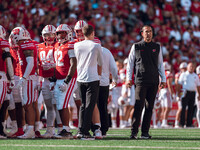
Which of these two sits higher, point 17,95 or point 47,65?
point 47,65

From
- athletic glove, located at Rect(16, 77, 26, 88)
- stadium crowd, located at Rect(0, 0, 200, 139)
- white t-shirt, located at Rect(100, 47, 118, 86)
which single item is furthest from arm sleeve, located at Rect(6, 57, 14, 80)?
stadium crowd, located at Rect(0, 0, 200, 139)

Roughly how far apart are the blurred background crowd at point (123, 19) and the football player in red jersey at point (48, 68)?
32.7ft

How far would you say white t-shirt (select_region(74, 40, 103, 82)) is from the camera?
923 cm

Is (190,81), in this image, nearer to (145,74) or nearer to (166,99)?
(166,99)

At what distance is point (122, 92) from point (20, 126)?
729 cm

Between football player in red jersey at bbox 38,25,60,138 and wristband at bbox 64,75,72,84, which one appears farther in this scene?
football player in red jersey at bbox 38,25,60,138

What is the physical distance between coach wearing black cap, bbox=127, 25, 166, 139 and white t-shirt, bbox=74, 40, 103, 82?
39.8 inches

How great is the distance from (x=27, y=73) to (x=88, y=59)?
1334 millimetres

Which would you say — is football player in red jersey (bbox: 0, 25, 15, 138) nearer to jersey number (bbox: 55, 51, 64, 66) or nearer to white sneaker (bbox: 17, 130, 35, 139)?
white sneaker (bbox: 17, 130, 35, 139)

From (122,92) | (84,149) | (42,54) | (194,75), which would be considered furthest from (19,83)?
(194,75)

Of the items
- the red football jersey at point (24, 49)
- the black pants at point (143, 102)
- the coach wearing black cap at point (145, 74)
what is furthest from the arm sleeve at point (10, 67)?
the black pants at point (143, 102)

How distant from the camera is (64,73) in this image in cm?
992

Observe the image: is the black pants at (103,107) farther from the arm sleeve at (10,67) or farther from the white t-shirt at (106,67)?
the arm sleeve at (10,67)

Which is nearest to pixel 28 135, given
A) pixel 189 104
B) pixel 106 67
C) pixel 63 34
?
pixel 63 34
